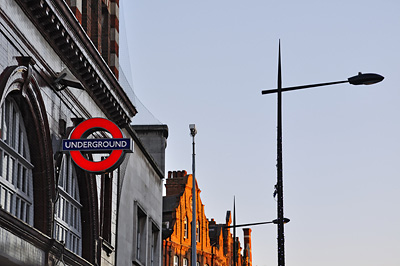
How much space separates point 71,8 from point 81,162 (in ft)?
17.1

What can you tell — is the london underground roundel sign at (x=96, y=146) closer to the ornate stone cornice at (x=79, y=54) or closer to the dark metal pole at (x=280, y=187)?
the ornate stone cornice at (x=79, y=54)

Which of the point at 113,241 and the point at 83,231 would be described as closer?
the point at 83,231

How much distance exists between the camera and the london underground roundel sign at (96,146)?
2434 cm

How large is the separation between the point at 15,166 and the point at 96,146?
2.58 m

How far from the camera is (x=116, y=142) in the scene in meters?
24.8

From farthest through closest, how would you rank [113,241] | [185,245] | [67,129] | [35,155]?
[185,245], [113,241], [67,129], [35,155]

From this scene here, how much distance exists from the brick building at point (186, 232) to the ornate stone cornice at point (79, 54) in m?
32.3

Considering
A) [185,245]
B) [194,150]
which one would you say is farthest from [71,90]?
[185,245]

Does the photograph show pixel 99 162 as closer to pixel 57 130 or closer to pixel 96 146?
pixel 96 146

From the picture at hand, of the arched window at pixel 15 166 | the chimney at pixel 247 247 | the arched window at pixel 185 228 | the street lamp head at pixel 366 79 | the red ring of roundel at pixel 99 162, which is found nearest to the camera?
the arched window at pixel 15 166

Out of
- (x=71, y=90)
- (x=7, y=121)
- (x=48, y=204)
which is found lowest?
(x=48, y=204)

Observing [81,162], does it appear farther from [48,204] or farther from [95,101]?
[95,101]

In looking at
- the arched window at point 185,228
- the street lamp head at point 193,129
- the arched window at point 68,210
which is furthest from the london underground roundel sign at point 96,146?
the arched window at point 185,228

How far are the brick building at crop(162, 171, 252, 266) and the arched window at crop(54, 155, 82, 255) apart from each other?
3507 centimetres
